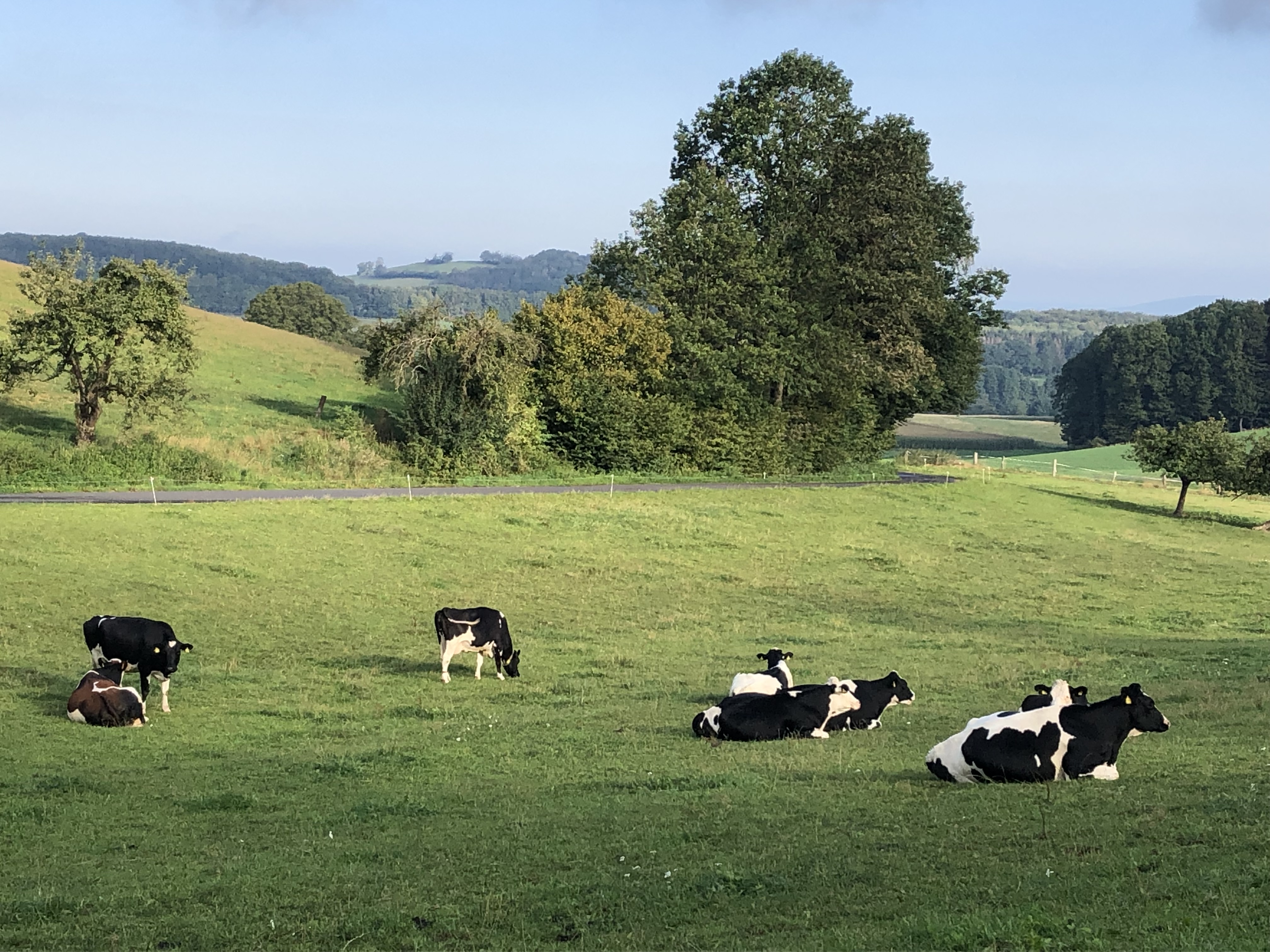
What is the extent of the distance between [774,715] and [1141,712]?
15.8ft

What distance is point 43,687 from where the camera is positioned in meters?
18.4

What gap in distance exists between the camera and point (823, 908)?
8.19m

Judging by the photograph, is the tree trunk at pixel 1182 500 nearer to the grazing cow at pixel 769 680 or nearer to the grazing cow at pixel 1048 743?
the grazing cow at pixel 769 680

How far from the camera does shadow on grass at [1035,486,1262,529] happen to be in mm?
59250

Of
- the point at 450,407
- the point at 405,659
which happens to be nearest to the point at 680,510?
the point at 450,407

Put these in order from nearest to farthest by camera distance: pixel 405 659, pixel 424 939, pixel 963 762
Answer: pixel 424 939
pixel 963 762
pixel 405 659

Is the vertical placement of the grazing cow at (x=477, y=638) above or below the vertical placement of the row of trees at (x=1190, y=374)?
below

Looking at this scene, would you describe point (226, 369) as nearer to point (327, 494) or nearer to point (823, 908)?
point (327, 494)

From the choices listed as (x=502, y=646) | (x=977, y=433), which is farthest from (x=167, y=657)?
(x=977, y=433)

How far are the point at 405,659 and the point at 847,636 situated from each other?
9970 millimetres

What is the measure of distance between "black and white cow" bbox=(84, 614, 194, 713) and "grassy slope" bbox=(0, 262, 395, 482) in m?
28.5

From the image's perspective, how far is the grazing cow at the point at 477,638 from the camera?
2058cm

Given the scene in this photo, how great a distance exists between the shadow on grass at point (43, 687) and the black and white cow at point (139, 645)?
66cm

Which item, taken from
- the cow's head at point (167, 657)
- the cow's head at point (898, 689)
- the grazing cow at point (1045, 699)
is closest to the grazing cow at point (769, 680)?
the cow's head at point (898, 689)
